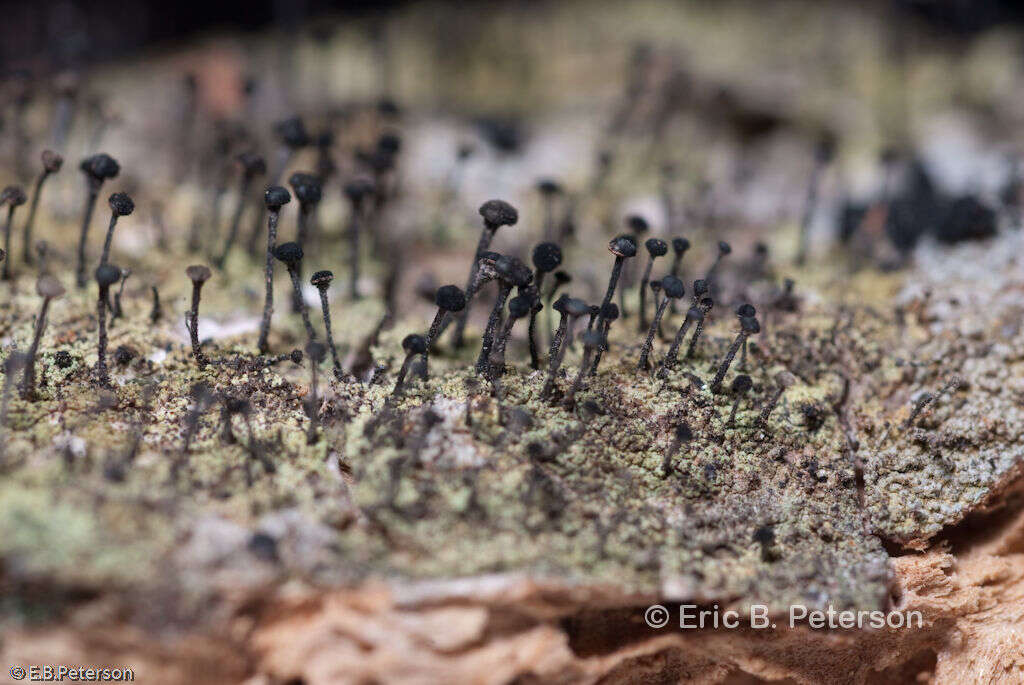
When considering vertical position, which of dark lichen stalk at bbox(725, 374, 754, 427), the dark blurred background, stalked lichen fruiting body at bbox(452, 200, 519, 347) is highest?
the dark blurred background

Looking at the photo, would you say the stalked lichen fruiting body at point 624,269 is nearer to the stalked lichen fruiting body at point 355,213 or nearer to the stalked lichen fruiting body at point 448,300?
the stalked lichen fruiting body at point 448,300

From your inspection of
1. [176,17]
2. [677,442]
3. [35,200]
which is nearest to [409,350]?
[677,442]

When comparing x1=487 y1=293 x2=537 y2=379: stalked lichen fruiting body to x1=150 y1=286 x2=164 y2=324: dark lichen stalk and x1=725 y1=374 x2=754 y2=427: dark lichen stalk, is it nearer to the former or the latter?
x1=725 y1=374 x2=754 y2=427: dark lichen stalk

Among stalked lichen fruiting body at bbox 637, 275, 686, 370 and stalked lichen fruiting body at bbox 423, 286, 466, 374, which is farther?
stalked lichen fruiting body at bbox 637, 275, 686, 370

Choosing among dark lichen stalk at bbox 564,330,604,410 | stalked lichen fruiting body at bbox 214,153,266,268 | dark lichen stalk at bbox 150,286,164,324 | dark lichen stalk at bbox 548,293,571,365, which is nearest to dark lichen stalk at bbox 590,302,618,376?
dark lichen stalk at bbox 564,330,604,410

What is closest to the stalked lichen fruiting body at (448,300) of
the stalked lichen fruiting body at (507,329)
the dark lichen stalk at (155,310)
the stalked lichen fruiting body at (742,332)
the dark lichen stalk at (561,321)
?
the stalked lichen fruiting body at (507,329)

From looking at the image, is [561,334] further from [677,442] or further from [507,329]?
[677,442]
